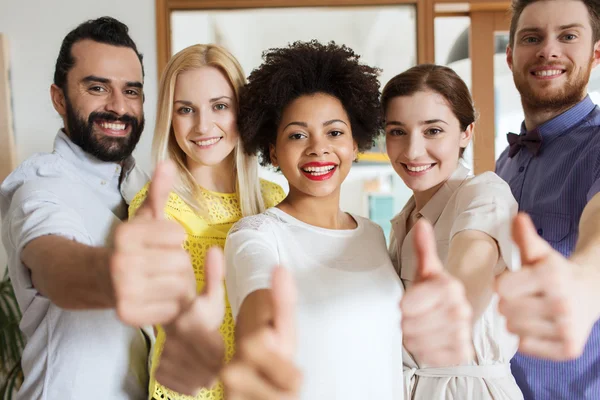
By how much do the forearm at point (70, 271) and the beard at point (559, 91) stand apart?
4.09 feet

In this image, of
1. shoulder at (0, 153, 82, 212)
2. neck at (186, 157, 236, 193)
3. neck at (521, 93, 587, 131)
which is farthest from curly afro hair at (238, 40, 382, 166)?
neck at (521, 93, 587, 131)

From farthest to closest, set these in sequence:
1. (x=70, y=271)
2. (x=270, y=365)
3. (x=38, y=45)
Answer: (x=38, y=45)
(x=70, y=271)
(x=270, y=365)

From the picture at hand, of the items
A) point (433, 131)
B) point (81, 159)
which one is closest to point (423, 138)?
point (433, 131)

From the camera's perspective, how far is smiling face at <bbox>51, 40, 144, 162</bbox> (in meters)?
1.36

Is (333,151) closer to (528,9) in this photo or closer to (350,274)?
(350,274)

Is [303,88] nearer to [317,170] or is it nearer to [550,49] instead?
[317,170]

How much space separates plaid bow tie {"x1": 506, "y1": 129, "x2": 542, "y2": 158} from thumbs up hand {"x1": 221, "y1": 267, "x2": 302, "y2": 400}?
1.16 meters

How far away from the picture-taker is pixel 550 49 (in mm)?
1450

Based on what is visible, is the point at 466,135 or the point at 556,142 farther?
the point at 556,142

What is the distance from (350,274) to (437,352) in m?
0.48

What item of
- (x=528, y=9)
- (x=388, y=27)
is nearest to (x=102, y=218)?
(x=528, y=9)

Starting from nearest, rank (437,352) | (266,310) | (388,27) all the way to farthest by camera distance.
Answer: (437,352) < (266,310) < (388,27)

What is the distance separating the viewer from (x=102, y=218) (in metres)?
1.29

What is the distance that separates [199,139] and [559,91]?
0.99 metres
